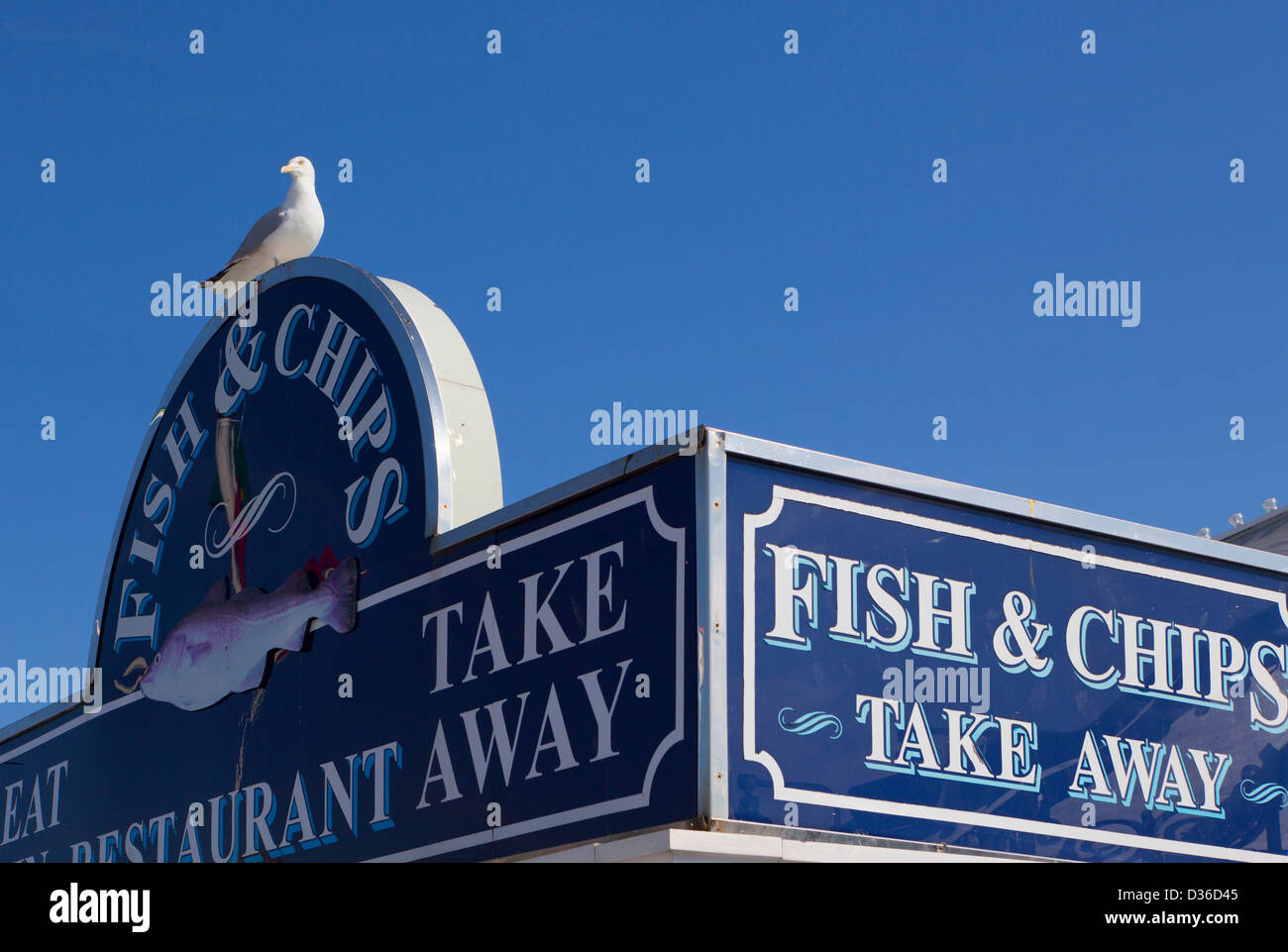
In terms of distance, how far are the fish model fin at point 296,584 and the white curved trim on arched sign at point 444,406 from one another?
1.19 m

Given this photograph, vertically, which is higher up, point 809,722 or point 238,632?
point 238,632

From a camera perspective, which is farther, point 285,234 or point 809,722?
point 285,234

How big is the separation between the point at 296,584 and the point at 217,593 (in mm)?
900

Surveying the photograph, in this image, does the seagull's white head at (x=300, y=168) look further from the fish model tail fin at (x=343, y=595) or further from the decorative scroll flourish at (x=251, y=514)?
the fish model tail fin at (x=343, y=595)

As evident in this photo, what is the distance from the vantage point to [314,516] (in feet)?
30.6

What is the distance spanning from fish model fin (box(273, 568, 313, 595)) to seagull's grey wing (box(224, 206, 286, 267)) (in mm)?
2125

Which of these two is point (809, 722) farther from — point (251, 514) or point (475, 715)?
point (251, 514)

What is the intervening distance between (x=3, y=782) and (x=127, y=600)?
2.07 meters

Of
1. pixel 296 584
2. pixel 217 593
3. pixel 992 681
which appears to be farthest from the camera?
pixel 217 593

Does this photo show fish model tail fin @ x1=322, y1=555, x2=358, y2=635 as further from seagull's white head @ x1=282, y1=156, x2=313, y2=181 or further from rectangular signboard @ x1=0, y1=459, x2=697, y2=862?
seagull's white head @ x1=282, y1=156, x2=313, y2=181

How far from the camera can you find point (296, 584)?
30.8 ft

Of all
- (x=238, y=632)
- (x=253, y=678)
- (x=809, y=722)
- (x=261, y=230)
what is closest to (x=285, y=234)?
(x=261, y=230)

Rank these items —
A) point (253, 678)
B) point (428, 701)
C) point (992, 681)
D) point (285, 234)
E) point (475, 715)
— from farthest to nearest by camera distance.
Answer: point (285, 234)
point (253, 678)
point (428, 701)
point (475, 715)
point (992, 681)
